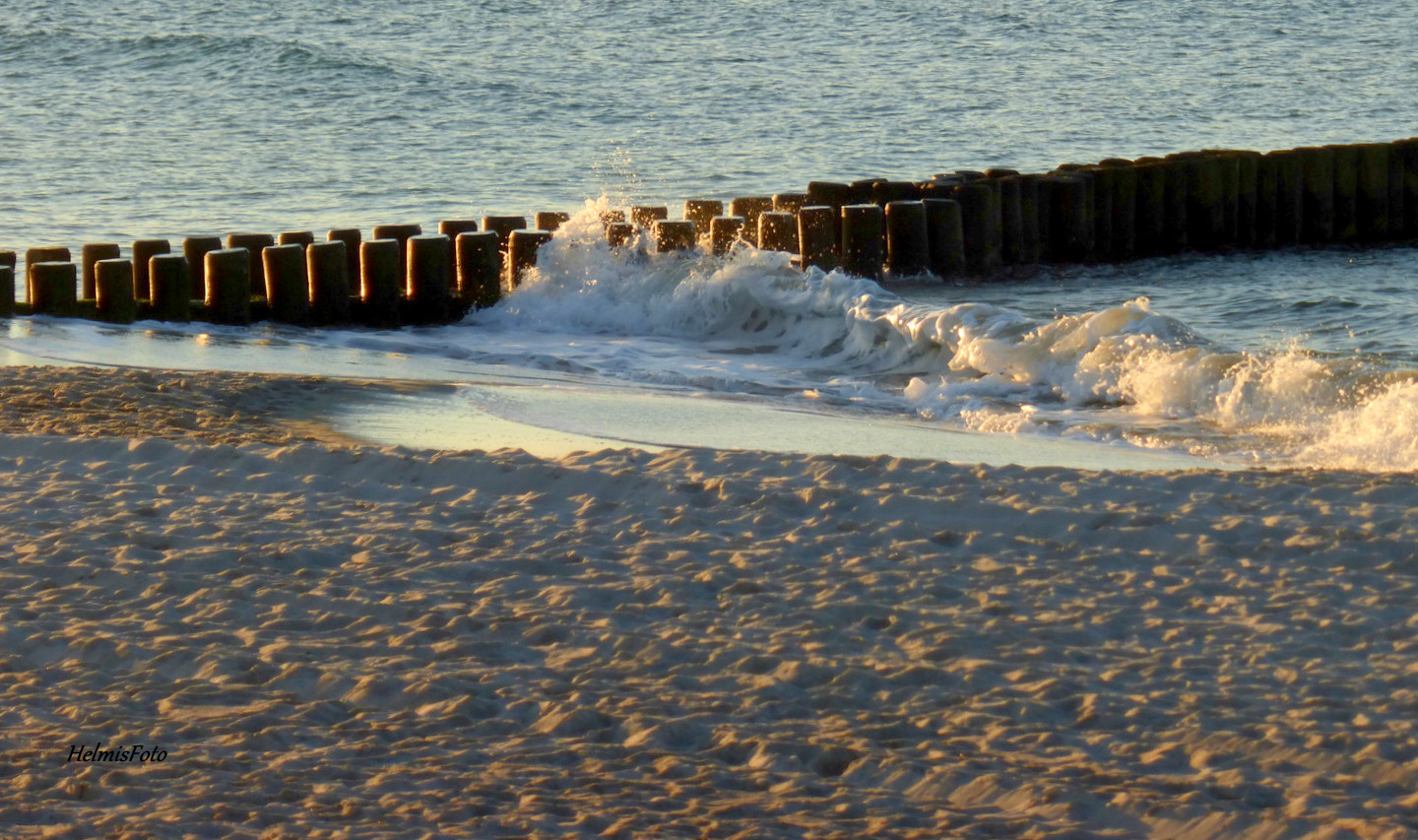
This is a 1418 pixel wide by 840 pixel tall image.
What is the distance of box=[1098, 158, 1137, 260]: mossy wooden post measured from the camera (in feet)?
47.8

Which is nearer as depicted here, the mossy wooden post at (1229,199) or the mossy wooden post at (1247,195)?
the mossy wooden post at (1229,199)

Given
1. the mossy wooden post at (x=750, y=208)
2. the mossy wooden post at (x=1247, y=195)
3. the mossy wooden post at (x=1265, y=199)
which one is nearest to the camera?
the mossy wooden post at (x=750, y=208)

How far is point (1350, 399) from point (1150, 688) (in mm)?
4147

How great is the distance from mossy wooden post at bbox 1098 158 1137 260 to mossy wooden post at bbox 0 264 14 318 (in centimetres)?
962

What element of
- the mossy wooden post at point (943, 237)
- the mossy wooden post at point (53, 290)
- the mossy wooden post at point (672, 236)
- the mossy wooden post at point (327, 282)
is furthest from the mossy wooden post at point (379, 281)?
the mossy wooden post at point (943, 237)

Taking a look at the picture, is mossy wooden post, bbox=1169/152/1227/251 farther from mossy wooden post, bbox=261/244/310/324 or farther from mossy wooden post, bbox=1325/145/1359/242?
mossy wooden post, bbox=261/244/310/324

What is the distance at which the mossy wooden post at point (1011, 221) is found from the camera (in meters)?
13.7

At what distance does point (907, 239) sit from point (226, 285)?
5.51m

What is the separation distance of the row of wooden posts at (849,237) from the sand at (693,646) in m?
4.39

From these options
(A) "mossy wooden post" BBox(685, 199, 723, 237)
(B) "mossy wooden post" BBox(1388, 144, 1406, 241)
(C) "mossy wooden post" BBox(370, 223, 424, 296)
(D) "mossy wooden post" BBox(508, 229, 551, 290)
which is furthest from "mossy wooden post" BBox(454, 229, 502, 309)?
(B) "mossy wooden post" BBox(1388, 144, 1406, 241)

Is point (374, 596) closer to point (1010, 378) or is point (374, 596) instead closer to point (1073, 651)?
point (1073, 651)

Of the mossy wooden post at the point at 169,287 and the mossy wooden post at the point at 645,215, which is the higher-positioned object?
the mossy wooden post at the point at 645,215

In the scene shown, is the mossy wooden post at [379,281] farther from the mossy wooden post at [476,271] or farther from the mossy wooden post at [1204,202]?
the mossy wooden post at [1204,202]

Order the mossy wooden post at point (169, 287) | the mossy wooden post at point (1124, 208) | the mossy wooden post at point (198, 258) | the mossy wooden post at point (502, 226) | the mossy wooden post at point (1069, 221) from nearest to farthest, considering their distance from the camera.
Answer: the mossy wooden post at point (169, 287), the mossy wooden post at point (198, 258), the mossy wooden post at point (502, 226), the mossy wooden post at point (1069, 221), the mossy wooden post at point (1124, 208)
